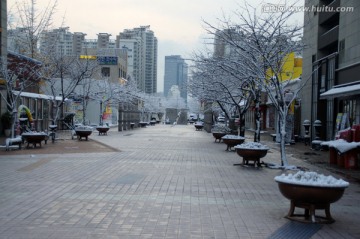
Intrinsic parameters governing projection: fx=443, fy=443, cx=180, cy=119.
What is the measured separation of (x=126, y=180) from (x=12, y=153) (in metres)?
8.27

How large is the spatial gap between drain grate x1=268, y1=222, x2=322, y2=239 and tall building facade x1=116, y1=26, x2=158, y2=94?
Answer: 95.3 meters

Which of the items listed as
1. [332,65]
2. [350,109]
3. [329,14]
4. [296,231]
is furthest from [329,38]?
[296,231]

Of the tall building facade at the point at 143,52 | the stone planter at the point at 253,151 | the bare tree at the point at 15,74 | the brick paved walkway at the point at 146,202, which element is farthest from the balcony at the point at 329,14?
the tall building facade at the point at 143,52

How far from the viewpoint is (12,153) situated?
56.3 feet

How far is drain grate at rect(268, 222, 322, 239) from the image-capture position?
241 inches

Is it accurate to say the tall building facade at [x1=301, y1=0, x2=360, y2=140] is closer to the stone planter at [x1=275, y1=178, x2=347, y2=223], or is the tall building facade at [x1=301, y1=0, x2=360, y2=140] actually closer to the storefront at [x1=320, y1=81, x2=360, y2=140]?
the storefront at [x1=320, y1=81, x2=360, y2=140]

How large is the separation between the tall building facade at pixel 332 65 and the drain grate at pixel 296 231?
10625 mm

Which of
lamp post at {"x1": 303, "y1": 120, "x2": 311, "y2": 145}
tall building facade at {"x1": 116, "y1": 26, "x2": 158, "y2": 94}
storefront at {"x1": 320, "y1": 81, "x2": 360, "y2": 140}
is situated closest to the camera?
storefront at {"x1": 320, "y1": 81, "x2": 360, "y2": 140}

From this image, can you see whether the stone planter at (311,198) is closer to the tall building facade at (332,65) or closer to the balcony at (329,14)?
the tall building facade at (332,65)

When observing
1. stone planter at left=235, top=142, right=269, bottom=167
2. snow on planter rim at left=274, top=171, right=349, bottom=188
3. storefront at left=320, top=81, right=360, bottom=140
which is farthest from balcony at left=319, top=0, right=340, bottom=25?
snow on planter rim at left=274, top=171, right=349, bottom=188

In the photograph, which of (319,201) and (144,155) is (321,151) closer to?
(144,155)

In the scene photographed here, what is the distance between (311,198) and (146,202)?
9.81 ft

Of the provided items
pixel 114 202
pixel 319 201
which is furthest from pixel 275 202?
pixel 114 202

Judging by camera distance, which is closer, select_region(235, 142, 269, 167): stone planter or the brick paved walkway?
the brick paved walkway
